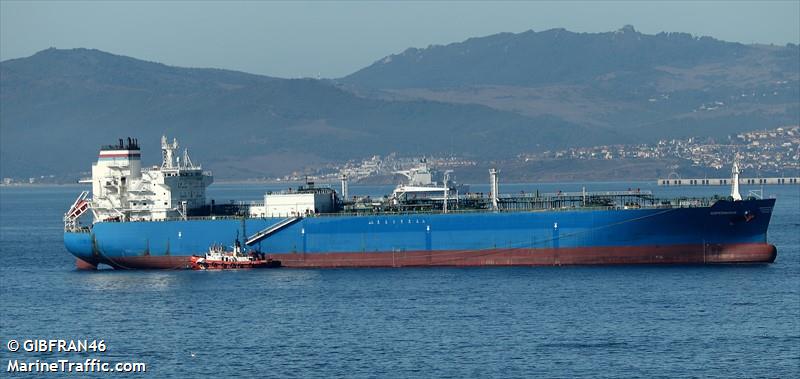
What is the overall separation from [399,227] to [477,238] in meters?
3.34

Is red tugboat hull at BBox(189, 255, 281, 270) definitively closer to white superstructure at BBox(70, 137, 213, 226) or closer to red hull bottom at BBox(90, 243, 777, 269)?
red hull bottom at BBox(90, 243, 777, 269)

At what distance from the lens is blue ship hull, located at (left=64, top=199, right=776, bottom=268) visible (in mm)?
57531

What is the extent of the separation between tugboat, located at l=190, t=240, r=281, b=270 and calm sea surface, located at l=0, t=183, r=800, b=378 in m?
0.94

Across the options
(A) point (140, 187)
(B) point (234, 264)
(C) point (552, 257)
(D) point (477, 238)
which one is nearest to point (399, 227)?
(D) point (477, 238)

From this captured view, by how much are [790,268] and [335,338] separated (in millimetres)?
23714

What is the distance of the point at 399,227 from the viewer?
59812 millimetres

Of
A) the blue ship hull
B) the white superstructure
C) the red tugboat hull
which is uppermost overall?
the white superstructure

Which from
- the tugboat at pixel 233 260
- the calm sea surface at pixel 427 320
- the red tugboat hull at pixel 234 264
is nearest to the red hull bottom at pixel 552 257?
the red tugboat hull at pixel 234 264

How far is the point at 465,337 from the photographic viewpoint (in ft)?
137

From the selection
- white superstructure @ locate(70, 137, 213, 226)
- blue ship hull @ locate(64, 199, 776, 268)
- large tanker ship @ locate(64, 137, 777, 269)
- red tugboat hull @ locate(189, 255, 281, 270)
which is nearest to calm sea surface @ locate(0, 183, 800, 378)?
red tugboat hull @ locate(189, 255, 281, 270)

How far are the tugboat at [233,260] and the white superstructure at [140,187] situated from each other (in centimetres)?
300

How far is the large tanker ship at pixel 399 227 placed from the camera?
57719 millimetres

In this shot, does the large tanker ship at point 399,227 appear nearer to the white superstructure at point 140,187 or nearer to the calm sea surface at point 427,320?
the white superstructure at point 140,187

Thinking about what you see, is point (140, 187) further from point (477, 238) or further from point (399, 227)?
point (477, 238)
